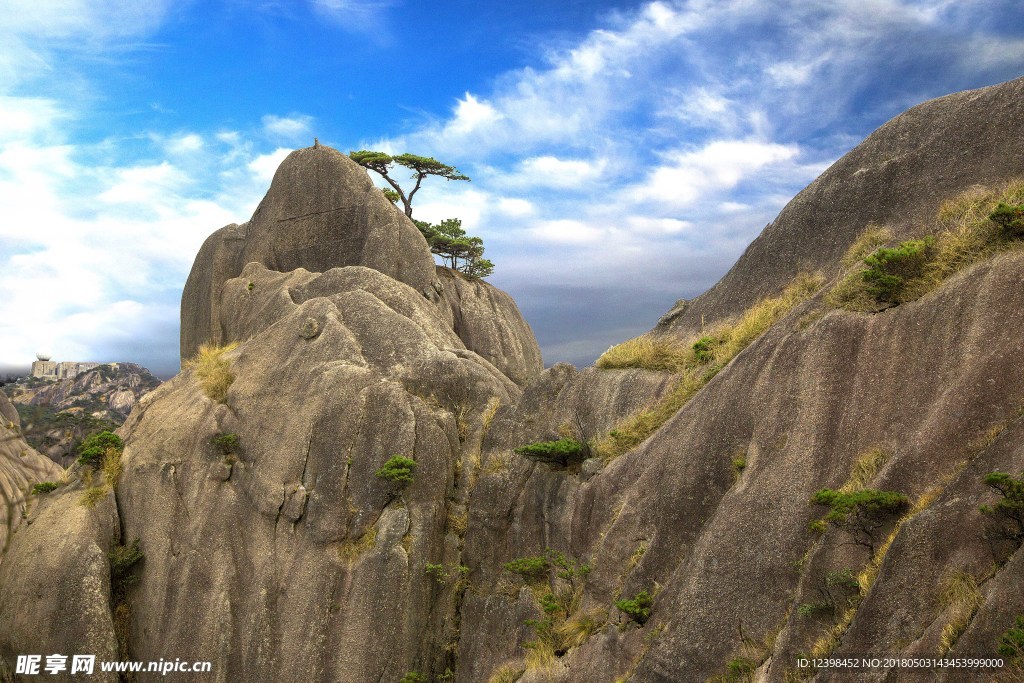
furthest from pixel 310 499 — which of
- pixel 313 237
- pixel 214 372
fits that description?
pixel 313 237

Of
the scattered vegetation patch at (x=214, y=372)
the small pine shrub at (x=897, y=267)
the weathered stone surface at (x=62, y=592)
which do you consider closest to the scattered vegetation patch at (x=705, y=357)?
the small pine shrub at (x=897, y=267)

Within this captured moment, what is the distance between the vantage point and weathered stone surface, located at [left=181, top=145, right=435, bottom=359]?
129ft

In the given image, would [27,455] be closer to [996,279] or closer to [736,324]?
[736,324]

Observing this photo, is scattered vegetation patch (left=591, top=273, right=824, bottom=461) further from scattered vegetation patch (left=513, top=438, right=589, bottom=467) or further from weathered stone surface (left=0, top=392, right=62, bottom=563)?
weathered stone surface (left=0, top=392, right=62, bottom=563)

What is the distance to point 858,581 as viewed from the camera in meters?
12.3

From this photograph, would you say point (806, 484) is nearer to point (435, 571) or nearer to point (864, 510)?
point (864, 510)

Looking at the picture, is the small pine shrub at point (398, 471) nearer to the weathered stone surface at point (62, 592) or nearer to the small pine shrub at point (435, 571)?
the small pine shrub at point (435, 571)

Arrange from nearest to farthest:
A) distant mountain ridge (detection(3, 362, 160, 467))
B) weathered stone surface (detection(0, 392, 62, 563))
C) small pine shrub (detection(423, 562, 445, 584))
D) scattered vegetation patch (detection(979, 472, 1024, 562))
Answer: scattered vegetation patch (detection(979, 472, 1024, 562)) < small pine shrub (detection(423, 562, 445, 584)) < weathered stone surface (detection(0, 392, 62, 563)) < distant mountain ridge (detection(3, 362, 160, 467))

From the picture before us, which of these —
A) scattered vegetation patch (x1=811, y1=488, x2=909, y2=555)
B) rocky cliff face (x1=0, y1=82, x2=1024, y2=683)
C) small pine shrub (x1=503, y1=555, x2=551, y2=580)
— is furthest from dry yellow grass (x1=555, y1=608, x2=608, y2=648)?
scattered vegetation patch (x1=811, y1=488, x2=909, y2=555)

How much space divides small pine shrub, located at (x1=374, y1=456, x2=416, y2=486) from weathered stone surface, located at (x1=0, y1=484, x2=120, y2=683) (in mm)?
10397

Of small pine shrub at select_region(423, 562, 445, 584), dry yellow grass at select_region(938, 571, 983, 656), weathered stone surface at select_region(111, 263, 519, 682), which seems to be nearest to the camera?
dry yellow grass at select_region(938, 571, 983, 656)

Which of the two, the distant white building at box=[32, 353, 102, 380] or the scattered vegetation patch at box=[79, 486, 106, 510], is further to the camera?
the distant white building at box=[32, 353, 102, 380]

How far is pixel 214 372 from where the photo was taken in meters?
31.5

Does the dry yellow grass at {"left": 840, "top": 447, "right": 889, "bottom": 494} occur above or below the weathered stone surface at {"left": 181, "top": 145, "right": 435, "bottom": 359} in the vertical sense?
below
